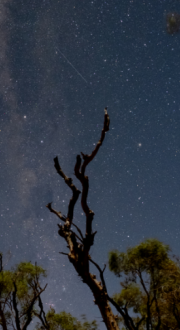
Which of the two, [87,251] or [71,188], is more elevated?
[71,188]

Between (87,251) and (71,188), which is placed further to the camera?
(71,188)

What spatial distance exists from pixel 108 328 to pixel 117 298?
8748mm

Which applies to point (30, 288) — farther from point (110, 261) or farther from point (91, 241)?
point (91, 241)

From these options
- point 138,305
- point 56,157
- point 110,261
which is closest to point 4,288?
point 110,261

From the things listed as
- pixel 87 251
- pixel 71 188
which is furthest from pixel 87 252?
pixel 71 188

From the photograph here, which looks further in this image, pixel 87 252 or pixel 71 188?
pixel 71 188

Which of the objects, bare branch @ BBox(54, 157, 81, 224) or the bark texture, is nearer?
the bark texture

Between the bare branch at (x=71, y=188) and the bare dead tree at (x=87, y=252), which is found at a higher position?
the bare branch at (x=71, y=188)

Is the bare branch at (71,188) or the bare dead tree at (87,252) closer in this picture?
the bare dead tree at (87,252)

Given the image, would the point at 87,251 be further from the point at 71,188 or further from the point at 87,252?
the point at 71,188

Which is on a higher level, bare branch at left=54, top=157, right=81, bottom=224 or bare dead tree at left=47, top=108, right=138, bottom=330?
bare branch at left=54, top=157, right=81, bottom=224

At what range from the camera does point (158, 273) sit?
984 cm

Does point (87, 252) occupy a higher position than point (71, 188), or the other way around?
point (71, 188)

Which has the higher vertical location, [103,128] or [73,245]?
[103,128]
